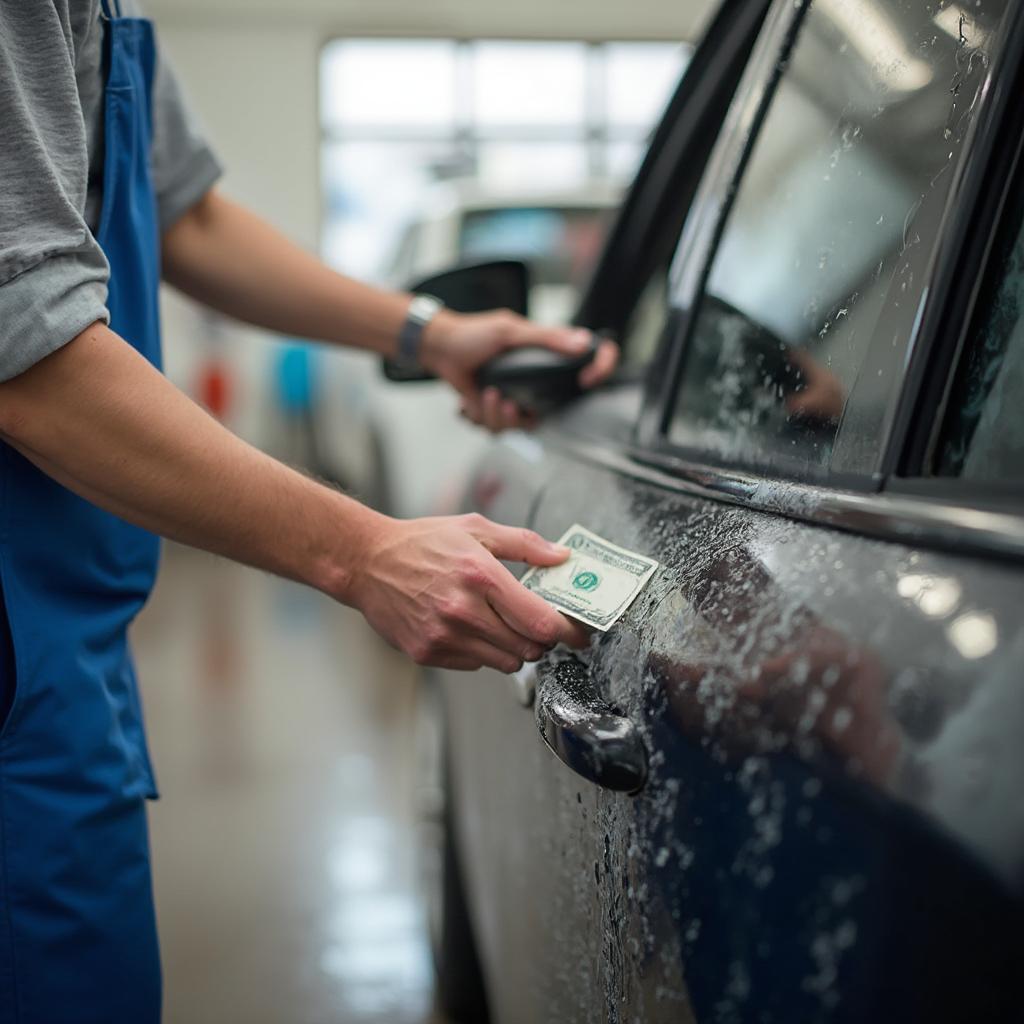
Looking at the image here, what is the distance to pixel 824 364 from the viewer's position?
841mm

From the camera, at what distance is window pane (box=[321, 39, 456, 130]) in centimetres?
1048

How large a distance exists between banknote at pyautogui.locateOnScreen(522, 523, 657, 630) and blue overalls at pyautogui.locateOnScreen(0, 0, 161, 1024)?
0.39m

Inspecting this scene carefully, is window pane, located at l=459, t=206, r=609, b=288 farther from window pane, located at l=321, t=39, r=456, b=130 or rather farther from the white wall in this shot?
window pane, located at l=321, t=39, r=456, b=130

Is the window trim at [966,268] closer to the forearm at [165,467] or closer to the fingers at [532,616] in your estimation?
the fingers at [532,616]

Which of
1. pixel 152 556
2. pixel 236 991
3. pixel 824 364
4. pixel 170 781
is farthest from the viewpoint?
pixel 170 781

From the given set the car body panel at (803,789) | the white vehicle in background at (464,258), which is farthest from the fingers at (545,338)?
the white vehicle in background at (464,258)

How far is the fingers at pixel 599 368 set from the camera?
162 centimetres

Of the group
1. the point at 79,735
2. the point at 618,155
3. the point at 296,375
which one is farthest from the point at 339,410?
the point at 618,155

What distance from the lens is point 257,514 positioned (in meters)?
0.97

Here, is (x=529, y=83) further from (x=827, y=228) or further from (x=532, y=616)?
(x=532, y=616)

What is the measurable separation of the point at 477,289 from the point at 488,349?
0.63ft

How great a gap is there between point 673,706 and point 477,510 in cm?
92

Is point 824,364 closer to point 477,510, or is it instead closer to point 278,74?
point 477,510

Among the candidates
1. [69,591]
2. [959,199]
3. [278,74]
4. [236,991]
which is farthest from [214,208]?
[278,74]
